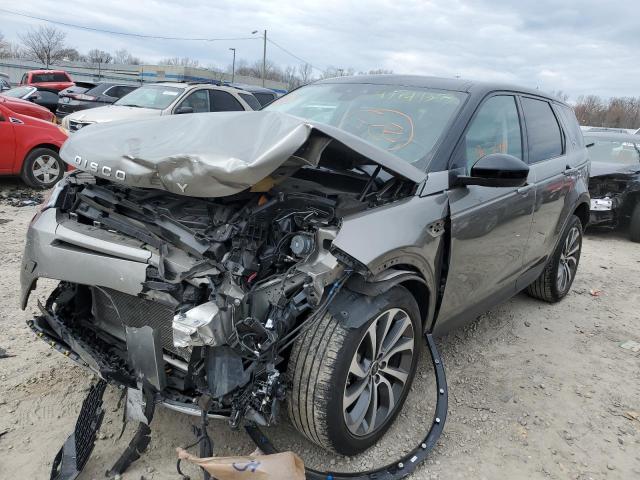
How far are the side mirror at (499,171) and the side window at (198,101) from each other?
29.2 ft

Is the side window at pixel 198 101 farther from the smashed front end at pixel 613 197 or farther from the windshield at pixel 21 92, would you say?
the windshield at pixel 21 92

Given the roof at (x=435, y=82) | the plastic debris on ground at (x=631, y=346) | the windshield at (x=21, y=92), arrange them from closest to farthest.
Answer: the roof at (x=435, y=82) → the plastic debris on ground at (x=631, y=346) → the windshield at (x=21, y=92)

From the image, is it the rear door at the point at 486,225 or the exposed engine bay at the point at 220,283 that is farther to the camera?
the rear door at the point at 486,225

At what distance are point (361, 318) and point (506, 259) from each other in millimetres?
1653

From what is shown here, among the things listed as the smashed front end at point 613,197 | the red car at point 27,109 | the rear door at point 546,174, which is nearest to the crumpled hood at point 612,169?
the smashed front end at point 613,197

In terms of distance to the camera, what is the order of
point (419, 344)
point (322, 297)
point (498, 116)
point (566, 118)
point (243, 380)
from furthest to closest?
point (566, 118) → point (498, 116) → point (419, 344) → point (322, 297) → point (243, 380)

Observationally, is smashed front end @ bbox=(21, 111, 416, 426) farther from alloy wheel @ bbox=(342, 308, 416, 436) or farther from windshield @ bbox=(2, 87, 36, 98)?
windshield @ bbox=(2, 87, 36, 98)

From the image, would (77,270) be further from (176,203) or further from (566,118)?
(566,118)

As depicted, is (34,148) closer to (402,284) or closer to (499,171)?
(402,284)

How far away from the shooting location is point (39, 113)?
31.8 feet

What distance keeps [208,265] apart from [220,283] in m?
0.11

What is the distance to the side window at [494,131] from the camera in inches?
122

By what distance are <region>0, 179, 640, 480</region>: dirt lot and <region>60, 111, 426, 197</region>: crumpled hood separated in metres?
1.32

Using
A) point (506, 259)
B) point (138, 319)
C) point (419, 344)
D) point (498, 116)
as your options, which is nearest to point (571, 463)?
point (419, 344)
